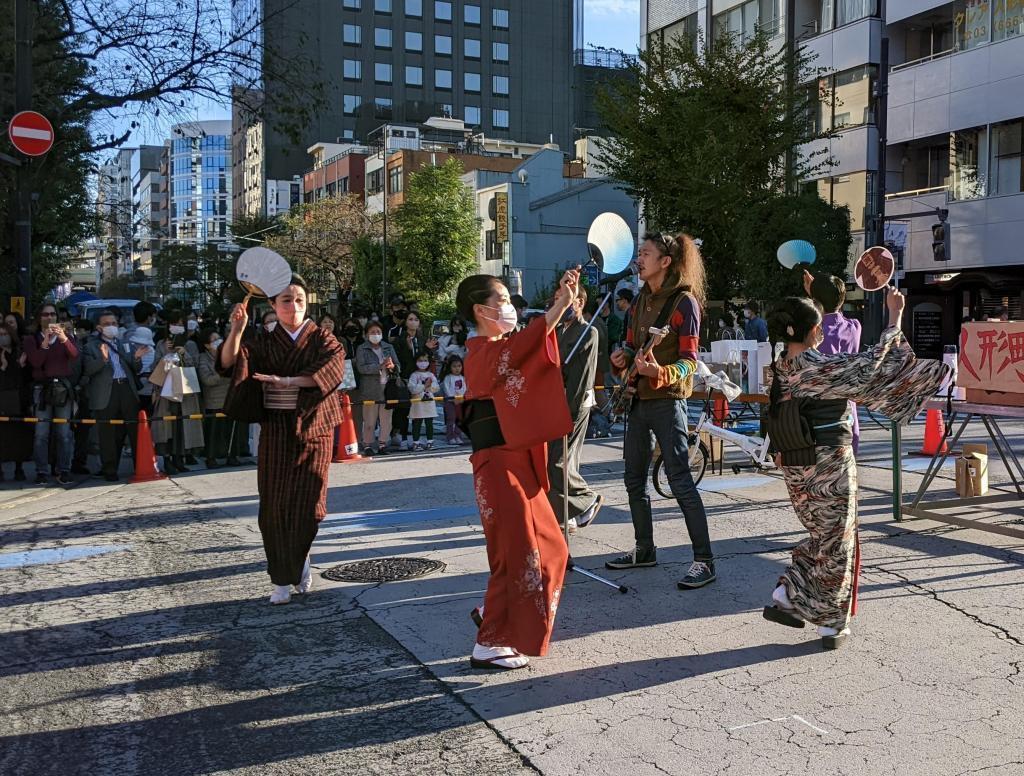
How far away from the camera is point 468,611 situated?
5562 millimetres

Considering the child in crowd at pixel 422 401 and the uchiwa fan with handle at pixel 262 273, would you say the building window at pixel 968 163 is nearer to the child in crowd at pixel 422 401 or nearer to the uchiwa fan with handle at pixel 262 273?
the child in crowd at pixel 422 401


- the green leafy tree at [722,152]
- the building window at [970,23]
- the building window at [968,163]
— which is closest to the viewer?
the green leafy tree at [722,152]

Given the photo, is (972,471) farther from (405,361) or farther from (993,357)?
(405,361)

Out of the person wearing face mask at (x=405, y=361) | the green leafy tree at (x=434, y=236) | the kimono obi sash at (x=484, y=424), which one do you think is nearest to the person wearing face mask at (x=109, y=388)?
the person wearing face mask at (x=405, y=361)

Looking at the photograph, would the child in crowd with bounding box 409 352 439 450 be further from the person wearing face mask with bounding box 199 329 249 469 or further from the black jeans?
the black jeans

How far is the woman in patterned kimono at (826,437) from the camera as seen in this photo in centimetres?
473

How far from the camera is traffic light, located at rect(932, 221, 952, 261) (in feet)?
85.9

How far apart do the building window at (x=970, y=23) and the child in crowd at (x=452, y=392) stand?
798 inches

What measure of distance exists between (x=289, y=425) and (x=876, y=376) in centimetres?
330

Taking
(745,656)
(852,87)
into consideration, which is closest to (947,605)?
(745,656)

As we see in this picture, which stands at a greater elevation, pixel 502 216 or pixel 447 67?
pixel 447 67

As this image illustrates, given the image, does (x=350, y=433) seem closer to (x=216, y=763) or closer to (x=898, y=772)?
(x=216, y=763)

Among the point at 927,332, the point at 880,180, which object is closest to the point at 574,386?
the point at 880,180

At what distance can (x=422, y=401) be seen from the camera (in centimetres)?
1356
